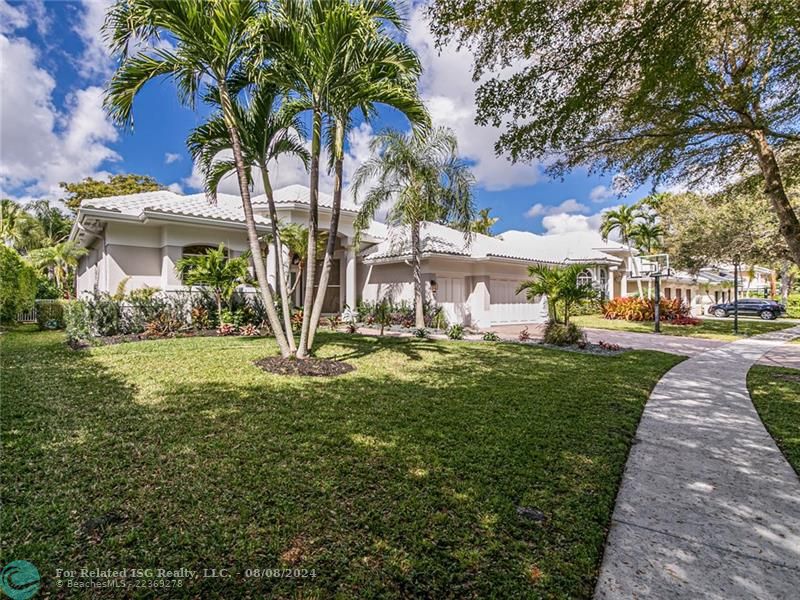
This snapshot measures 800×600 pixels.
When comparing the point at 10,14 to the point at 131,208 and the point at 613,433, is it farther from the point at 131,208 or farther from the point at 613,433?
the point at 613,433

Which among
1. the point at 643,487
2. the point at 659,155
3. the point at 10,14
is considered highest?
the point at 10,14

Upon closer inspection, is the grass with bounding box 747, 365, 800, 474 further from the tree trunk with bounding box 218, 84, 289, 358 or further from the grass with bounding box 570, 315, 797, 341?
the grass with bounding box 570, 315, 797, 341

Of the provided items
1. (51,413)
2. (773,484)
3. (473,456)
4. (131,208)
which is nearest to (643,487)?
(773,484)

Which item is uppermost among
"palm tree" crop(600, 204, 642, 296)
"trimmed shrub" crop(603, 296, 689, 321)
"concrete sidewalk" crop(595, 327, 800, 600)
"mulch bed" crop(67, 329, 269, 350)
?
"palm tree" crop(600, 204, 642, 296)

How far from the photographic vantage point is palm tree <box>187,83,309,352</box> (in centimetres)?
930

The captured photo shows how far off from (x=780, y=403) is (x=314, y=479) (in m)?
8.01

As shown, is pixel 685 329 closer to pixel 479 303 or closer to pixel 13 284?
pixel 479 303

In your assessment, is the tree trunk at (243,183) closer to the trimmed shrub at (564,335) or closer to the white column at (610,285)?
the trimmed shrub at (564,335)

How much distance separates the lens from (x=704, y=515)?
3455mm

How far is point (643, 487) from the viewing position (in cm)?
396

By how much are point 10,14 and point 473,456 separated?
9032 mm

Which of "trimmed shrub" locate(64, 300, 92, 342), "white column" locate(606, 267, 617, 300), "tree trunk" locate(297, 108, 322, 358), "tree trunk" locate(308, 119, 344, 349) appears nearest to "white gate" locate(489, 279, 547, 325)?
"white column" locate(606, 267, 617, 300)

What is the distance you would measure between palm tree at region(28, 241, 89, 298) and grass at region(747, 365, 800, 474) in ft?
84.9

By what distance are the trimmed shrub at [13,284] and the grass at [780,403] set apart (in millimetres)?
19767
